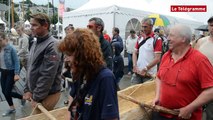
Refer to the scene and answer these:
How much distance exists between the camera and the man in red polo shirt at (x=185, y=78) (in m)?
2.60

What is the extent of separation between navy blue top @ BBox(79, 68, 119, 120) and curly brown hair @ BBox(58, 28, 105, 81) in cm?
6

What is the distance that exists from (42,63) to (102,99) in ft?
5.64

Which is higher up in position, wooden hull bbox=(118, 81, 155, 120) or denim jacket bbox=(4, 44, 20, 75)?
denim jacket bbox=(4, 44, 20, 75)

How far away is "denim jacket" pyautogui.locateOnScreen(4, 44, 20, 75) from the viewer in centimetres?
552

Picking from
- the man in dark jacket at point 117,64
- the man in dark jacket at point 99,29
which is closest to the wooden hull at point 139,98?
the man in dark jacket at point 99,29

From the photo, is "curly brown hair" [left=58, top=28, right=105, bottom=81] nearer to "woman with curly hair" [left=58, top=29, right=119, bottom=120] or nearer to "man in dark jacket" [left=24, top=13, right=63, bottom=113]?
"woman with curly hair" [left=58, top=29, right=119, bottom=120]

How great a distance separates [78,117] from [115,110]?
302 millimetres

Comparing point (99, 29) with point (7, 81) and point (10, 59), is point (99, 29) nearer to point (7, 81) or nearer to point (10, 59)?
point (10, 59)

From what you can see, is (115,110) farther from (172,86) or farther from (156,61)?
(156,61)

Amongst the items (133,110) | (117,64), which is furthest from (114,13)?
(133,110)

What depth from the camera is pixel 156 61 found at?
4777 mm

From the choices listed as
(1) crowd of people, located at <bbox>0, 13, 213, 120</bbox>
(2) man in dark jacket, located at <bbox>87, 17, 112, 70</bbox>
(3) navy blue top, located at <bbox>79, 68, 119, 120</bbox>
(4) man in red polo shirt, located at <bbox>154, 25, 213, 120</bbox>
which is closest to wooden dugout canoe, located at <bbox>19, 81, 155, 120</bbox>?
(1) crowd of people, located at <bbox>0, 13, 213, 120</bbox>

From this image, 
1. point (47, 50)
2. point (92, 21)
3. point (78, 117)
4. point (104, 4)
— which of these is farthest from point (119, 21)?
point (78, 117)

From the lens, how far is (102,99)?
1838 mm
